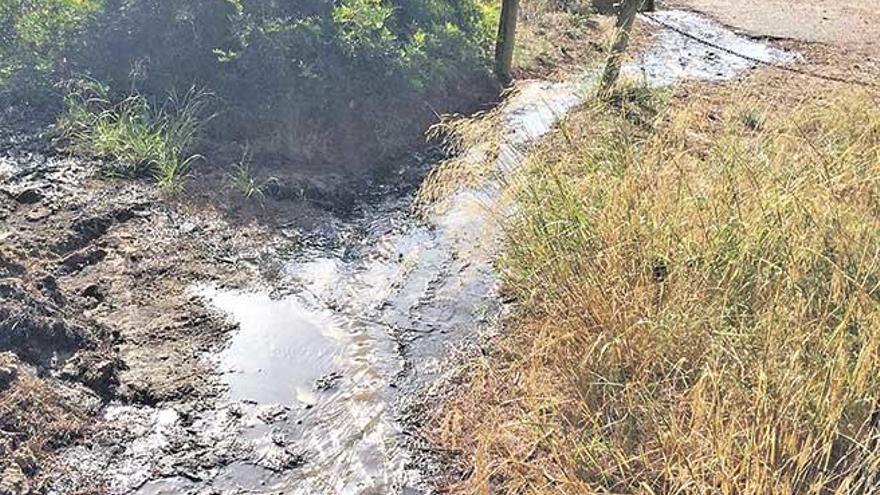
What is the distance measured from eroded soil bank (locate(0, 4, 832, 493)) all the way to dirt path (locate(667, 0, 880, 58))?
5.06m

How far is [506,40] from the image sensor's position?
7008 millimetres

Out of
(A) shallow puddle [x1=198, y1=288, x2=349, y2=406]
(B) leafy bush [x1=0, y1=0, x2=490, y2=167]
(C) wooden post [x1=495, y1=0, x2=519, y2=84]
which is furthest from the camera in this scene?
(C) wooden post [x1=495, y1=0, x2=519, y2=84]

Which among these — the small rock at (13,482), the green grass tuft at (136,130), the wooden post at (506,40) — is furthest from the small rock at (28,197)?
the wooden post at (506,40)

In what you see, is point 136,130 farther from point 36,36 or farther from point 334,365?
point 334,365

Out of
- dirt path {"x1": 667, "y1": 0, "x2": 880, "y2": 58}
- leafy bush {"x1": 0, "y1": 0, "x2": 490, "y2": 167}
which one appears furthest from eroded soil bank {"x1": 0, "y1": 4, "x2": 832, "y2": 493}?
dirt path {"x1": 667, "y1": 0, "x2": 880, "y2": 58}

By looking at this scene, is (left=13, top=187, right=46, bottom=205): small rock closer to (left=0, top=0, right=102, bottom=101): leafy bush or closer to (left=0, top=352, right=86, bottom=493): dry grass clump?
(left=0, top=0, right=102, bottom=101): leafy bush

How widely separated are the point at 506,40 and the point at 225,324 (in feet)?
13.7

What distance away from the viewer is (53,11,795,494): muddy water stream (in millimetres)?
3131

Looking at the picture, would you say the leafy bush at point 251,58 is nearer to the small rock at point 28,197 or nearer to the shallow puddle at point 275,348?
the small rock at point 28,197

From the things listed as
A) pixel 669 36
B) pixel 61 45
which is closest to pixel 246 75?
pixel 61 45

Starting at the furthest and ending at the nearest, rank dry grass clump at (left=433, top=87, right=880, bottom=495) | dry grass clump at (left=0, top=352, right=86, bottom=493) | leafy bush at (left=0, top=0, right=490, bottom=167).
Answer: leafy bush at (left=0, top=0, right=490, bottom=167) → dry grass clump at (left=0, top=352, right=86, bottom=493) → dry grass clump at (left=433, top=87, right=880, bottom=495)

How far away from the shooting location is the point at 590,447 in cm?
263

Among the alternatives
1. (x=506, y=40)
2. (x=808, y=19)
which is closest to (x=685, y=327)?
(x=506, y=40)

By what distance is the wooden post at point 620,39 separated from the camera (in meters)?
5.58
